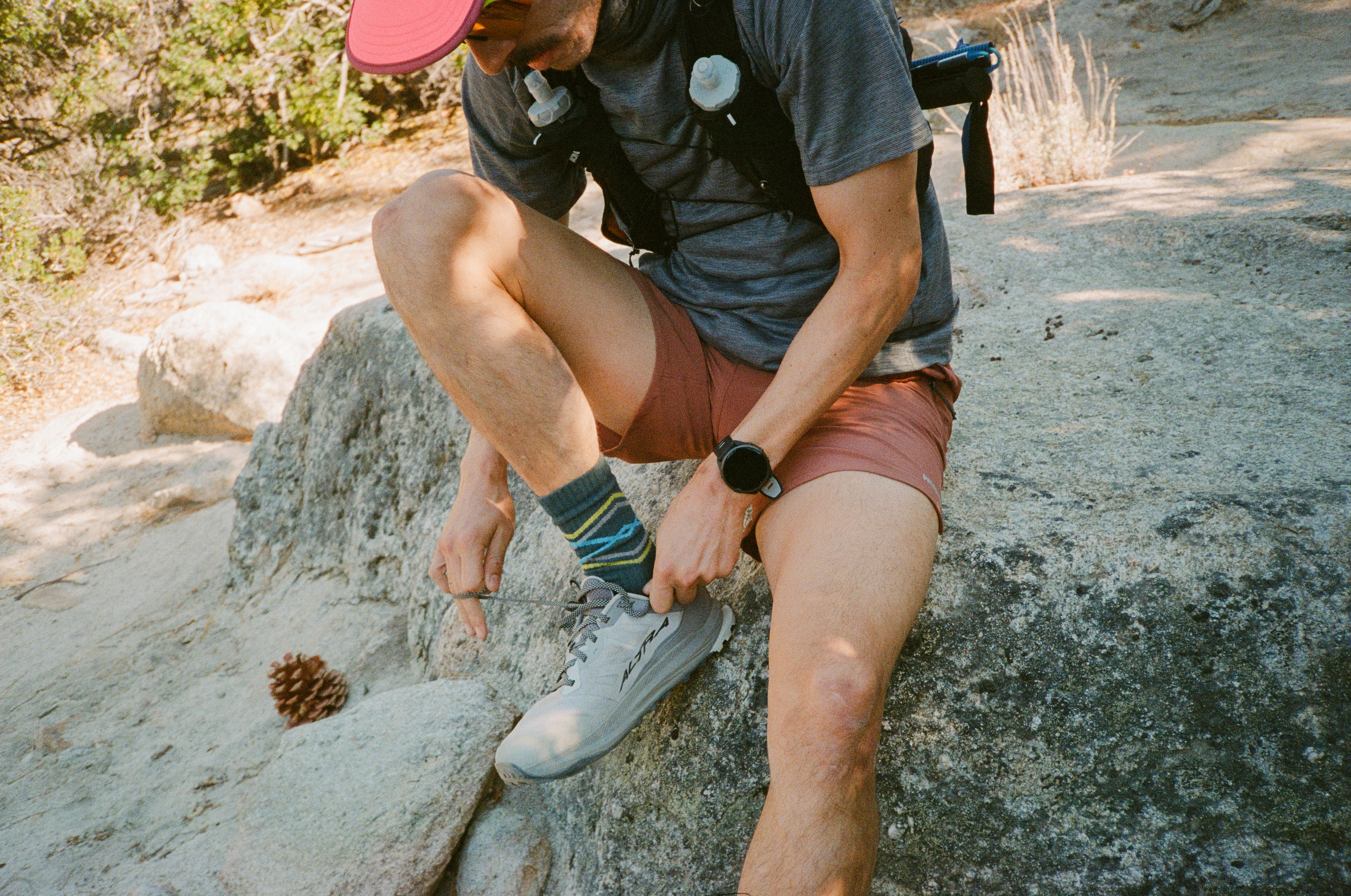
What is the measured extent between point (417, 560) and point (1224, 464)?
251 cm

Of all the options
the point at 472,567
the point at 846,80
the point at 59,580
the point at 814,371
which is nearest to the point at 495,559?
the point at 472,567

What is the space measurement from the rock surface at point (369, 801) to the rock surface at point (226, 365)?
375cm

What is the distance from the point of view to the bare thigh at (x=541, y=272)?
5.61 ft

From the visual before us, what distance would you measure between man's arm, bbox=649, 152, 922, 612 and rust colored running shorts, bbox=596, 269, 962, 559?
10 cm

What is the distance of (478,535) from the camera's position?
6.35 ft

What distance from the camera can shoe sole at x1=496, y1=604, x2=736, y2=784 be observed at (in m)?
1.61

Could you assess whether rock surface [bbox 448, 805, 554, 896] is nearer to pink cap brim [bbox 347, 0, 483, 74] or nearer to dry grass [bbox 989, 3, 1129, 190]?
pink cap brim [bbox 347, 0, 483, 74]

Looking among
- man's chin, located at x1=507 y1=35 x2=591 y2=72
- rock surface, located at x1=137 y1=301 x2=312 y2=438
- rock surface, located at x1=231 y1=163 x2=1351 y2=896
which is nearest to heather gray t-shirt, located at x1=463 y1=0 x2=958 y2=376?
man's chin, located at x1=507 y1=35 x2=591 y2=72

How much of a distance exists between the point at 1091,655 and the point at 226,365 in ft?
17.5

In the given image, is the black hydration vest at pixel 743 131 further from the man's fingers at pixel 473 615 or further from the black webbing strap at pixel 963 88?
the man's fingers at pixel 473 615

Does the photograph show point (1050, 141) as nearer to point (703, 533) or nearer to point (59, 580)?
point (703, 533)

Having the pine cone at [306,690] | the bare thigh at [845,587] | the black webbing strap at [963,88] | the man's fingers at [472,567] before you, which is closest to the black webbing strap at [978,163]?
the black webbing strap at [963,88]

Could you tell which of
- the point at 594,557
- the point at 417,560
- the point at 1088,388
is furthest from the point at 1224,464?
the point at 417,560

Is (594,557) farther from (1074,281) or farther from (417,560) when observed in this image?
(1074,281)
